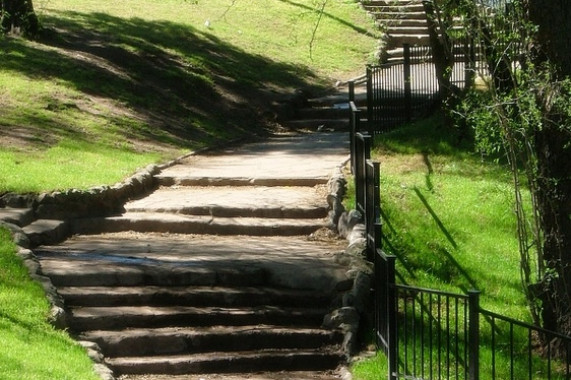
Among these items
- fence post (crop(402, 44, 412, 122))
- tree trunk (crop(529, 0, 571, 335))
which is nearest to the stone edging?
tree trunk (crop(529, 0, 571, 335))

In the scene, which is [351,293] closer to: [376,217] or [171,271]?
[376,217]

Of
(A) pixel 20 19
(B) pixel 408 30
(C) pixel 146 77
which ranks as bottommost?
(C) pixel 146 77

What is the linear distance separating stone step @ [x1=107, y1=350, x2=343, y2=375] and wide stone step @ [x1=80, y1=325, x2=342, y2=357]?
10cm

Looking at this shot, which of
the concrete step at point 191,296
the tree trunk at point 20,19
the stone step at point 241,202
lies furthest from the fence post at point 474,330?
the tree trunk at point 20,19

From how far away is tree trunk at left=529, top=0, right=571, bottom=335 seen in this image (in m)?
11.0

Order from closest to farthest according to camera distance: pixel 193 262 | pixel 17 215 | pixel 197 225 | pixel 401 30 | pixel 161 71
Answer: pixel 193 262 → pixel 17 215 → pixel 197 225 → pixel 161 71 → pixel 401 30

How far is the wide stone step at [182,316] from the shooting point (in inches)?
428

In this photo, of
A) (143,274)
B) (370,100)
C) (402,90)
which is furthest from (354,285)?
(402,90)

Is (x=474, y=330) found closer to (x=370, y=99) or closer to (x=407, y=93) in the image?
(x=370, y=99)

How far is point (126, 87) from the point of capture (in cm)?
2003

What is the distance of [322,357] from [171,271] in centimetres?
191

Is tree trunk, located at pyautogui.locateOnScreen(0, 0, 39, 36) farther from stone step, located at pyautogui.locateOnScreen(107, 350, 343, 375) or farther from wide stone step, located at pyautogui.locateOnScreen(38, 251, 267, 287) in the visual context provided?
stone step, located at pyautogui.locateOnScreen(107, 350, 343, 375)

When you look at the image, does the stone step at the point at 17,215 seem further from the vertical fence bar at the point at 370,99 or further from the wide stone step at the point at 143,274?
the vertical fence bar at the point at 370,99

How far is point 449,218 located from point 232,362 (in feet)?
15.6
